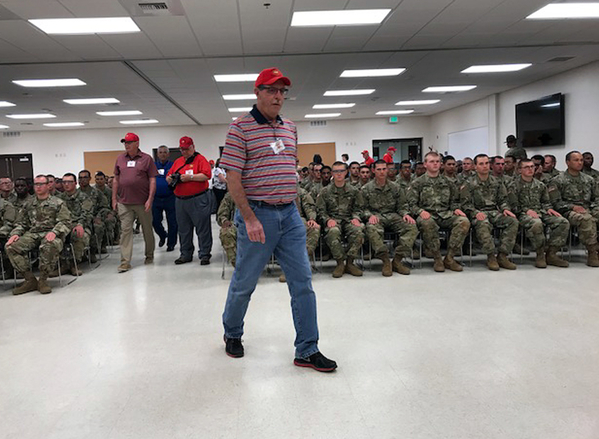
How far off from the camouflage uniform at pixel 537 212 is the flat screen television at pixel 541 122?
5.09 meters

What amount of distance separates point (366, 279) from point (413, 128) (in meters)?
13.8

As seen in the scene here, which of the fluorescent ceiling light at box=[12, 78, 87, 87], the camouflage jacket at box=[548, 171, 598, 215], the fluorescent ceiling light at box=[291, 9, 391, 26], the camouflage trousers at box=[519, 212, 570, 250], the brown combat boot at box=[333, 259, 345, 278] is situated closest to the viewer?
the brown combat boot at box=[333, 259, 345, 278]

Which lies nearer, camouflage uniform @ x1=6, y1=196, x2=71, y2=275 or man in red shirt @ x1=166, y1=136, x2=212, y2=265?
camouflage uniform @ x1=6, y1=196, x2=71, y2=275

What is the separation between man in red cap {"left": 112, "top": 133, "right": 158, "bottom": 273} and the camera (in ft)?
18.9

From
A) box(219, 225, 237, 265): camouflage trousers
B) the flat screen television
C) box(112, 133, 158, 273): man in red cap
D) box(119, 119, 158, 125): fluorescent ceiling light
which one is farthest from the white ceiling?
box(119, 119, 158, 125): fluorescent ceiling light

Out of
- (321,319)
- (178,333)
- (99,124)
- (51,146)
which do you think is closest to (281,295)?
(321,319)

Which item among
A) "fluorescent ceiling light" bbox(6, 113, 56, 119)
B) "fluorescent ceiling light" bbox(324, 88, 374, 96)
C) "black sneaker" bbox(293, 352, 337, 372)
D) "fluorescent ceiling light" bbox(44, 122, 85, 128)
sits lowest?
"black sneaker" bbox(293, 352, 337, 372)

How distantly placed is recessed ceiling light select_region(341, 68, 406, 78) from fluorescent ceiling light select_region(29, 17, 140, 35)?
174 inches

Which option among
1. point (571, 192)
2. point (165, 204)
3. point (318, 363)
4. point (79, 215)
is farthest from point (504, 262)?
point (79, 215)

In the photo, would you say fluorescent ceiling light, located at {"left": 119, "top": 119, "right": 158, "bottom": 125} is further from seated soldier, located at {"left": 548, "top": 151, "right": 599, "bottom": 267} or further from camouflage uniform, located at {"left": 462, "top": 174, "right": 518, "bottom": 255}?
seated soldier, located at {"left": 548, "top": 151, "right": 599, "bottom": 267}

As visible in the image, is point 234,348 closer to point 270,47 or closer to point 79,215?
point 79,215

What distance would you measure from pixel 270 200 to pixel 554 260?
4165 mm

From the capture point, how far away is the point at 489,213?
548 cm

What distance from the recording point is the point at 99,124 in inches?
615
